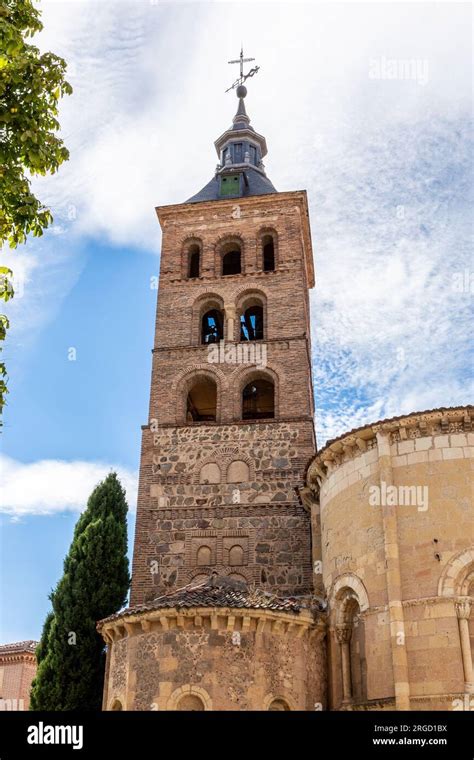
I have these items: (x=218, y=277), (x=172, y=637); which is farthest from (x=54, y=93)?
(x=218, y=277)

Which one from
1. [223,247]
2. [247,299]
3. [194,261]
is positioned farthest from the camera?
[194,261]

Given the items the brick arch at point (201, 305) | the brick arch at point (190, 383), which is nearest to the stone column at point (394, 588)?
the brick arch at point (190, 383)

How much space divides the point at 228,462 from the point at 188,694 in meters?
9.15

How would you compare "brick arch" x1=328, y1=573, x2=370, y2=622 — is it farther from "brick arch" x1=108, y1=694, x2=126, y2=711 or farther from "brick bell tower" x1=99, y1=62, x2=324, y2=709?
"brick arch" x1=108, y1=694, x2=126, y2=711

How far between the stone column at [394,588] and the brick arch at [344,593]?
972 millimetres

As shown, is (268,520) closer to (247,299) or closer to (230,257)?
(247,299)

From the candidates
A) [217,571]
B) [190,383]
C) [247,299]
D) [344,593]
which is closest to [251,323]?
[247,299]

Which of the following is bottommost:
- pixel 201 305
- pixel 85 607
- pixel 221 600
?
pixel 221 600

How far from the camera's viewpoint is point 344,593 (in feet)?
53.5

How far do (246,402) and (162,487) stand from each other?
17.6ft

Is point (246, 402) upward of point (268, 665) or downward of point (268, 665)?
upward

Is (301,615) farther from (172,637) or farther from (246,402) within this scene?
(246,402)

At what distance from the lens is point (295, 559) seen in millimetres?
21203
